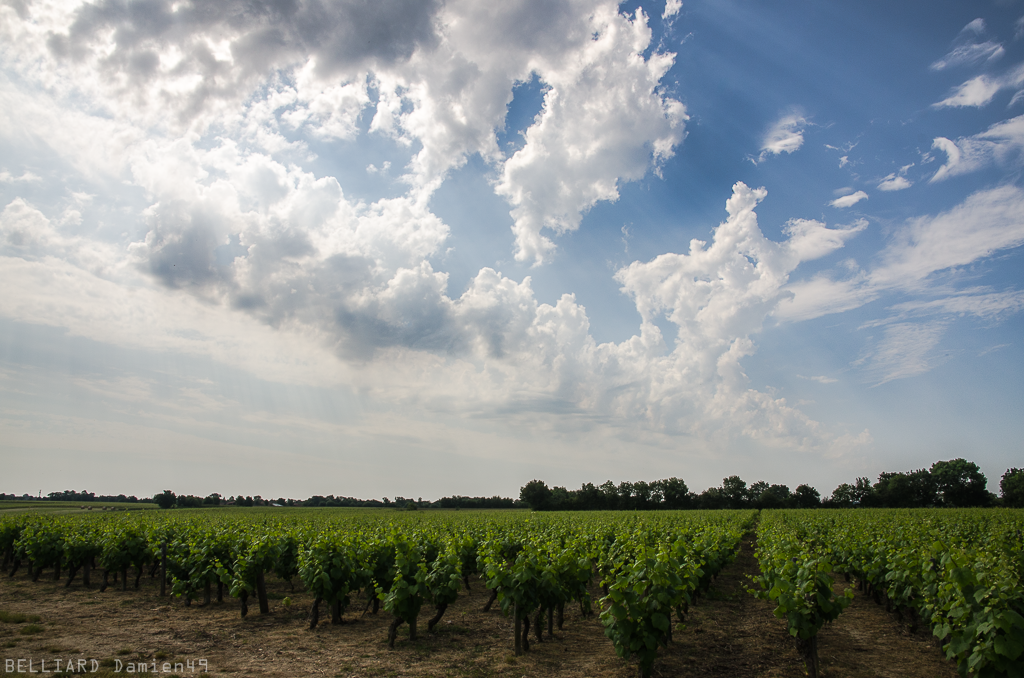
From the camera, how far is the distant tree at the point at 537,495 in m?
107

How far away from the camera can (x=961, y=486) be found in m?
90.1

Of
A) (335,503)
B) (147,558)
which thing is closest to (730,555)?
(147,558)

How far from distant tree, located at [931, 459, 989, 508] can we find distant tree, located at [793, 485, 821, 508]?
19.3 meters

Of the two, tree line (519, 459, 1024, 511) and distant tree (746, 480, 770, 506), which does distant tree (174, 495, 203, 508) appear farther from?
distant tree (746, 480, 770, 506)

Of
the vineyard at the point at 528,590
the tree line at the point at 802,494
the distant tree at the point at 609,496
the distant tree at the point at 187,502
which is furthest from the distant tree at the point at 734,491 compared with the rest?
the distant tree at the point at 187,502

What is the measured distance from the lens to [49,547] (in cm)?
1952

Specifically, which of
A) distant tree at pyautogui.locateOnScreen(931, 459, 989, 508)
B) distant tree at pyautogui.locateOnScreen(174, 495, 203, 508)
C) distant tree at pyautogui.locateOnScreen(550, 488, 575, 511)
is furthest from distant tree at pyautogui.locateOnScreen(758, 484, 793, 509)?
distant tree at pyautogui.locateOnScreen(174, 495, 203, 508)

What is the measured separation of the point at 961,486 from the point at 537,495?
78965 mm

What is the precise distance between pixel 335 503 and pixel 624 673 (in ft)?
438

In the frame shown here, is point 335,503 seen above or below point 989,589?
below

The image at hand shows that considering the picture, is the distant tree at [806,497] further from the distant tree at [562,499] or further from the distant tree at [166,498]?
the distant tree at [166,498]

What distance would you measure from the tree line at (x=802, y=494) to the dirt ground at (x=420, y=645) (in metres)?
88.2

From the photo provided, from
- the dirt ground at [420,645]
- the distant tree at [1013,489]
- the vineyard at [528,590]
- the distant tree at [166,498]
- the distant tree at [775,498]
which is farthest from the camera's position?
the distant tree at [166,498]

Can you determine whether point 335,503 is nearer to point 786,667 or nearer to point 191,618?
point 191,618
